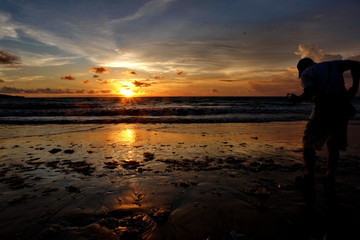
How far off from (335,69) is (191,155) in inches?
168

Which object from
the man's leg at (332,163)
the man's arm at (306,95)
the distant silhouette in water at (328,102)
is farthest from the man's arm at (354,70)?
the man's leg at (332,163)

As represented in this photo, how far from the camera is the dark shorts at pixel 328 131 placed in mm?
3836

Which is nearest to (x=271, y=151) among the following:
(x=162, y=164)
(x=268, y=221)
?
(x=162, y=164)

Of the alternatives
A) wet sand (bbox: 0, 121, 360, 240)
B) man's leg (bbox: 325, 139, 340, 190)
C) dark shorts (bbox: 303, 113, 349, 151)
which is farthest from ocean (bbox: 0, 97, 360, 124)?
wet sand (bbox: 0, 121, 360, 240)

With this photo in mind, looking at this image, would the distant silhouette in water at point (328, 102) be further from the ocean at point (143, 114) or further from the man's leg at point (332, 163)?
the ocean at point (143, 114)

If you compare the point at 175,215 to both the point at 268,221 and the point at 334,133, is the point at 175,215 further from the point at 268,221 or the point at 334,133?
the point at 334,133

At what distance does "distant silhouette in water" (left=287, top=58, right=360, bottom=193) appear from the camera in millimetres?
3662

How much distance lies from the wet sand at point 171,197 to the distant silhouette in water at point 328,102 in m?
0.71

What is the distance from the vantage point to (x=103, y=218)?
3082 millimetres

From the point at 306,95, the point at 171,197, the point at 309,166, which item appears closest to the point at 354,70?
the point at 306,95

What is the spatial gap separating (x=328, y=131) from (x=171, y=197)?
3046 millimetres

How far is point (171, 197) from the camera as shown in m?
3.76

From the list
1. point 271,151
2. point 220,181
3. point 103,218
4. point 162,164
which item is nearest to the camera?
point 103,218

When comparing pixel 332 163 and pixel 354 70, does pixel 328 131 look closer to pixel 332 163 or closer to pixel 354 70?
pixel 332 163
